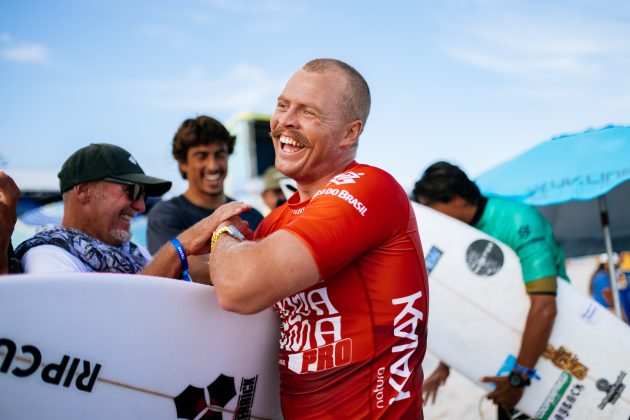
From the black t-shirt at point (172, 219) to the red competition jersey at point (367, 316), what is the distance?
1.66 metres

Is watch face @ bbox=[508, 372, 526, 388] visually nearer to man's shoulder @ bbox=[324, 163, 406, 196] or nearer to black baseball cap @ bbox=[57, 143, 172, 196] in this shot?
man's shoulder @ bbox=[324, 163, 406, 196]

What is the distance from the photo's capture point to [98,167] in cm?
205

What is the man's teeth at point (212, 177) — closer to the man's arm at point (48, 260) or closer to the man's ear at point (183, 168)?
the man's ear at point (183, 168)

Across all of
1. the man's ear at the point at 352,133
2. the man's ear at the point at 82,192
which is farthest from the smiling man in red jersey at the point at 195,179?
the man's ear at the point at 352,133

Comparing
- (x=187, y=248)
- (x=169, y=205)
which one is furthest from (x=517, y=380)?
(x=169, y=205)

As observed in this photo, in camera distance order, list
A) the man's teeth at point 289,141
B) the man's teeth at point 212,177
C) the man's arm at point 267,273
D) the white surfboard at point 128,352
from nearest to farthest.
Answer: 1. the man's arm at point 267,273
2. the white surfboard at point 128,352
3. the man's teeth at point 289,141
4. the man's teeth at point 212,177

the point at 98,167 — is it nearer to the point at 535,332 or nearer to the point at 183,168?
the point at 183,168

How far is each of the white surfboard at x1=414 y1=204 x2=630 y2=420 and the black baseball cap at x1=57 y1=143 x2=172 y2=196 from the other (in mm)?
2218

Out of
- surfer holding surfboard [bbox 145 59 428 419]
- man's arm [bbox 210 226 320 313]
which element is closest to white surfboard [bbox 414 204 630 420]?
surfer holding surfboard [bbox 145 59 428 419]

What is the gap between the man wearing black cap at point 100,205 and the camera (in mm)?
1906

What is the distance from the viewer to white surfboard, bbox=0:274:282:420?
1351 mm

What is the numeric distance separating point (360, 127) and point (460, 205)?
6.60 feet

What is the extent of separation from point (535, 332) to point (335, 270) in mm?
2328

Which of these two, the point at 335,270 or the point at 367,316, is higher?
the point at 335,270
